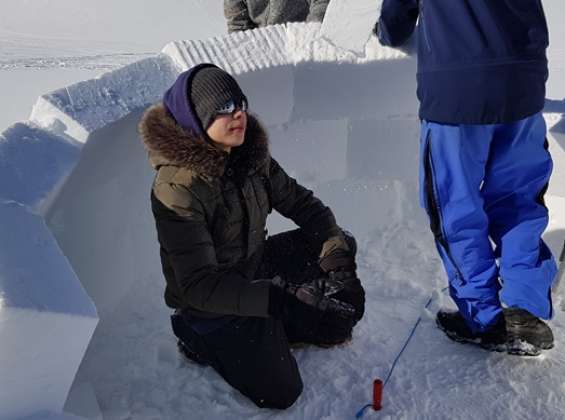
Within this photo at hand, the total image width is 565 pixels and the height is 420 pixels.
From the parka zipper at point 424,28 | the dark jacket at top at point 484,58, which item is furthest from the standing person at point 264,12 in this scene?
the dark jacket at top at point 484,58

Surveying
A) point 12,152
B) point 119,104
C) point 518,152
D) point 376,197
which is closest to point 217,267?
point 12,152

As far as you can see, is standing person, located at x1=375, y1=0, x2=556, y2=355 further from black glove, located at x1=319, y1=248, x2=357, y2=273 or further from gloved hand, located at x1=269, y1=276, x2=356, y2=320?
gloved hand, located at x1=269, y1=276, x2=356, y2=320

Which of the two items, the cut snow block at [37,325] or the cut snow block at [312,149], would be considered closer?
the cut snow block at [37,325]

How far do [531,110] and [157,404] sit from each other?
1618 millimetres

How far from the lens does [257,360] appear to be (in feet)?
6.81

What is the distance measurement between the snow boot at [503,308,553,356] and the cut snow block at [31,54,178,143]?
168 cm

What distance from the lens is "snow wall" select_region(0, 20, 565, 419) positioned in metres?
1.48

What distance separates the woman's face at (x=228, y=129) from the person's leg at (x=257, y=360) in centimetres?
61

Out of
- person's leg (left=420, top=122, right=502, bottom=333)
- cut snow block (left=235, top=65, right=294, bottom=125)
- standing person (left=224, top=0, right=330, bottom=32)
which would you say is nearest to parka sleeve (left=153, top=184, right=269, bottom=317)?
person's leg (left=420, top=122, right=502, bottom=333)

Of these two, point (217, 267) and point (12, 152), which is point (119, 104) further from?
point (217, 267)

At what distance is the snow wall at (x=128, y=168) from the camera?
4.85 ft

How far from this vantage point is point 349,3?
3.04 meters

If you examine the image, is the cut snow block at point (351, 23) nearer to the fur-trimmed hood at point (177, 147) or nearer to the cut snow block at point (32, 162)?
the fur-trimmed hood at point (177, 147)

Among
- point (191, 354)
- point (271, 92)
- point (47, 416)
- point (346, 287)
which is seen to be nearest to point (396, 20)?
point (271, 92)
